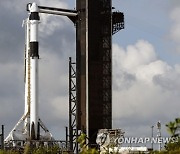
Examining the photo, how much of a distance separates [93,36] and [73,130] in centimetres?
1858

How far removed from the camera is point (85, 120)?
125562 millimetres

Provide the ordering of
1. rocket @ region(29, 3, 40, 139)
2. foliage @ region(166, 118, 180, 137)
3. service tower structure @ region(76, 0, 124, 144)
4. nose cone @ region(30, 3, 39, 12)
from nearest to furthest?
foliage @ region(166, 118, 180, 137) < service tower structure @ region(76, 0, 124, 144) < rocket @ region(29, 3, 40, 139) < nose cone @ region(30, 3, 39, 12)

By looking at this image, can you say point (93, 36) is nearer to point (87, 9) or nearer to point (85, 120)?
point (87, 9)

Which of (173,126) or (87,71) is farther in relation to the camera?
(87,71)

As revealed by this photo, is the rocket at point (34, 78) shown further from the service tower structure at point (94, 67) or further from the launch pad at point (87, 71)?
Result: the service tower structure at point (94, 67)

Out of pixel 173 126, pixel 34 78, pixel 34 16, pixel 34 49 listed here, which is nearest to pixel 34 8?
pixel 34 16

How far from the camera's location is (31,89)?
5143 inches

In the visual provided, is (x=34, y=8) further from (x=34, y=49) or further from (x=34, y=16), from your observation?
(x=34, y=49)

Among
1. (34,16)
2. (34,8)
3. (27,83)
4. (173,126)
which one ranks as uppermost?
(34,8)

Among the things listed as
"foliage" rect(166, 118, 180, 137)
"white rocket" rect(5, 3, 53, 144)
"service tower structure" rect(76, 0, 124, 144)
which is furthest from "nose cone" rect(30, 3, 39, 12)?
"foliage" rect(166, 118, 180, 137)

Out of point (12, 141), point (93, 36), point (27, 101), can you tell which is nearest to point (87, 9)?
point (93, 36)

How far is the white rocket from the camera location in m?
130

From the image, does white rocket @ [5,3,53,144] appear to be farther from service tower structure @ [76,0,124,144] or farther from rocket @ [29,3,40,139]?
service tower structure @ [76,0,124,144]

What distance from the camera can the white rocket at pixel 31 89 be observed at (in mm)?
130125
